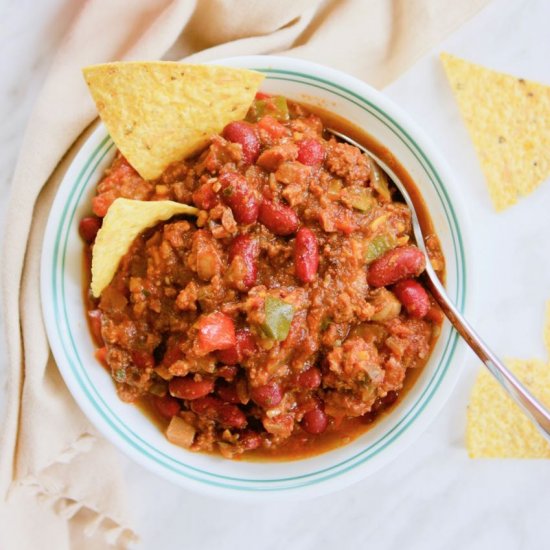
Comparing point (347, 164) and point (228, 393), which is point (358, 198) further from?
point (228, 393)

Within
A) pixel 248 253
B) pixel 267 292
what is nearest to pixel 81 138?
pixel 248 253

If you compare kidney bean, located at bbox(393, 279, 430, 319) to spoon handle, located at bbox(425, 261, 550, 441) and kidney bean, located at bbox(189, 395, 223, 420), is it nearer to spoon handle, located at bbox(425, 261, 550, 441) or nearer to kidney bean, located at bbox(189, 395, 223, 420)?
spoon handle, located at bbox(425, 261, 550, 441)

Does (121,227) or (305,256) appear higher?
(121,227)

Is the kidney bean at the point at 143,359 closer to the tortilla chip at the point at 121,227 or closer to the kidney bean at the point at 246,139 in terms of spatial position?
the tortilla chip at the point at 121,227

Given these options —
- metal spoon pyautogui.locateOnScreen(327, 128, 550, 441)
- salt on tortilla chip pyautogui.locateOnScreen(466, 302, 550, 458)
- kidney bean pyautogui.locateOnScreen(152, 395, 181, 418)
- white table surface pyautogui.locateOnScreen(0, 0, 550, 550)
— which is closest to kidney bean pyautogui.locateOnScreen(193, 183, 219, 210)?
metal spoon pyautogui.locateOnScreen(327, 128, 550, 441)

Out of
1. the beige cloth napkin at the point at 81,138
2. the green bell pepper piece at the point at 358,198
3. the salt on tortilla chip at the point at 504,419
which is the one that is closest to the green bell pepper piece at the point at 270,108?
the beige cloth napkin at the point at 81,138

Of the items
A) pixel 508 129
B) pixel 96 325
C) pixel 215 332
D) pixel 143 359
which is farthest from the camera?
pixel 508 129
